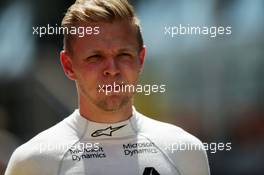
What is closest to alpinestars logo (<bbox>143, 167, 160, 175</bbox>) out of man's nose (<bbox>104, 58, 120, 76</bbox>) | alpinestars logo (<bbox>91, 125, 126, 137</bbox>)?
alpinestars logo (<bbox>91, 125, 126, 137</bbox>)

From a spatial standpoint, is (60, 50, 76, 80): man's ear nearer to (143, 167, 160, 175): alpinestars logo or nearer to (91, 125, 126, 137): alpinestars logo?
(91, 125, 126, 137): alpinestars logo

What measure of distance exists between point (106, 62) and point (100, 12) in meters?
0.13

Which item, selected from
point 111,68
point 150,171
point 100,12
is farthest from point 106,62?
point 150,171

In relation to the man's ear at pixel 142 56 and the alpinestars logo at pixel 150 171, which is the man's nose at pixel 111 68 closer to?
the man's ear at pixel 142 56

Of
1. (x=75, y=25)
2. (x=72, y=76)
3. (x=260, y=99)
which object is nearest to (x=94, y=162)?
(x=72, y=76)

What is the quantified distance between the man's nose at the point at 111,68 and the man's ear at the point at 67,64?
0.30 feet

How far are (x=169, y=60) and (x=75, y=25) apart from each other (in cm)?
32

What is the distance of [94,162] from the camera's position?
1156 millimetres

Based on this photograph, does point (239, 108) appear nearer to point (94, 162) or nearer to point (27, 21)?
point (94, 162)

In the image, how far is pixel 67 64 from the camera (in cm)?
125

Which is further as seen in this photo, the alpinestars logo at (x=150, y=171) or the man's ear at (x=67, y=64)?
the man's ear at (x=67, y=64)

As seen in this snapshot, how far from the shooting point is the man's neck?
47.6 inches

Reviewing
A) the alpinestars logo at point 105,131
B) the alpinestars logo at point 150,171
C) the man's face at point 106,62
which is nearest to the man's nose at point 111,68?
the man's face at point 106,62

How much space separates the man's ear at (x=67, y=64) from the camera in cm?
124
